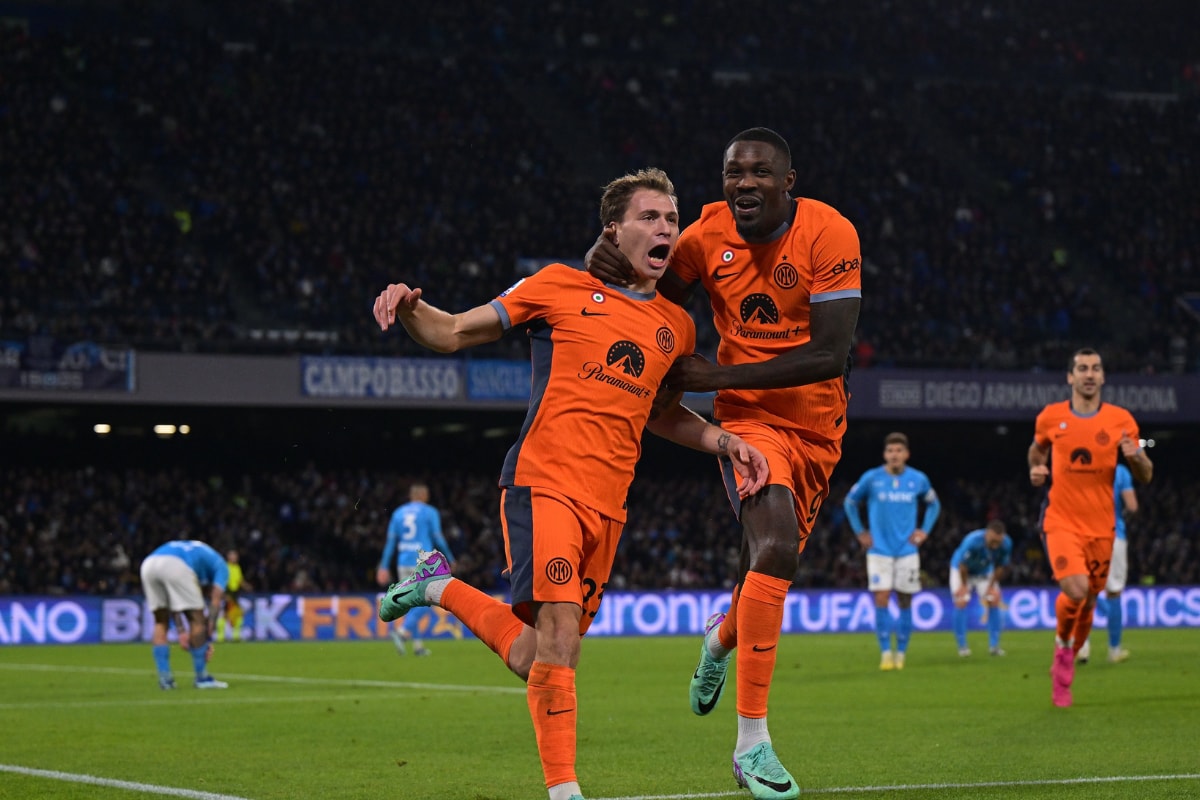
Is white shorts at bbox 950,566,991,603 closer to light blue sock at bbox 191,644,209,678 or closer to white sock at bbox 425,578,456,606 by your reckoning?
light blue sock at bbox 191,644,209,678

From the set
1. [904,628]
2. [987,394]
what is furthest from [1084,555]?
[987,394]

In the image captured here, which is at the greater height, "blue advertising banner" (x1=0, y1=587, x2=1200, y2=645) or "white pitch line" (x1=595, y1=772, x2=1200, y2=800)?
"blue advertising banner" (x1=0, y1=587, x2=1200, y2=645)

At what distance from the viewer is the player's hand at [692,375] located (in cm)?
655

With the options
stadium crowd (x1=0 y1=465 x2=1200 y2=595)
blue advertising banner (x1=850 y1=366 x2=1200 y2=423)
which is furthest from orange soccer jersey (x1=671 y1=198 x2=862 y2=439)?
blue advertising banner (x1=850 y1=366 x2=1200 y2=423)

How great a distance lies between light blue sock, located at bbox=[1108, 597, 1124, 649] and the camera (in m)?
18.3

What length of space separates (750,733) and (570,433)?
59.5 inches

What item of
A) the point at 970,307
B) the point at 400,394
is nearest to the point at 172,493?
the point at 400,394

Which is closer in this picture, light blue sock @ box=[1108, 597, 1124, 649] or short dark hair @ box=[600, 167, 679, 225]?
short dark hair @ box=[600, 167, 679, 225]

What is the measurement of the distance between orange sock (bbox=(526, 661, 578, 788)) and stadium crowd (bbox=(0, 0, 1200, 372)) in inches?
994

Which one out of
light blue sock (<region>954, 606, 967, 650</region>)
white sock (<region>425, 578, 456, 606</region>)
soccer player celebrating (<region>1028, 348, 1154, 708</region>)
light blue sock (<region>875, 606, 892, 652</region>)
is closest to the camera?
white sock (<region>425, 578, 456, 606</region>)

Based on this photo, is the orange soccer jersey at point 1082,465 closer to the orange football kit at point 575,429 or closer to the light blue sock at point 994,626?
the orange football kit at point 575,429

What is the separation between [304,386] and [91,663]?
11.4m

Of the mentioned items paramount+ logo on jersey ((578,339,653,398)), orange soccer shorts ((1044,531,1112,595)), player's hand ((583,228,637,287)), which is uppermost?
player's hand ((583,228,637,287))

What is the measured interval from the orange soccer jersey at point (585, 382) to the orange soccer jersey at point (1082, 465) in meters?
6.47
